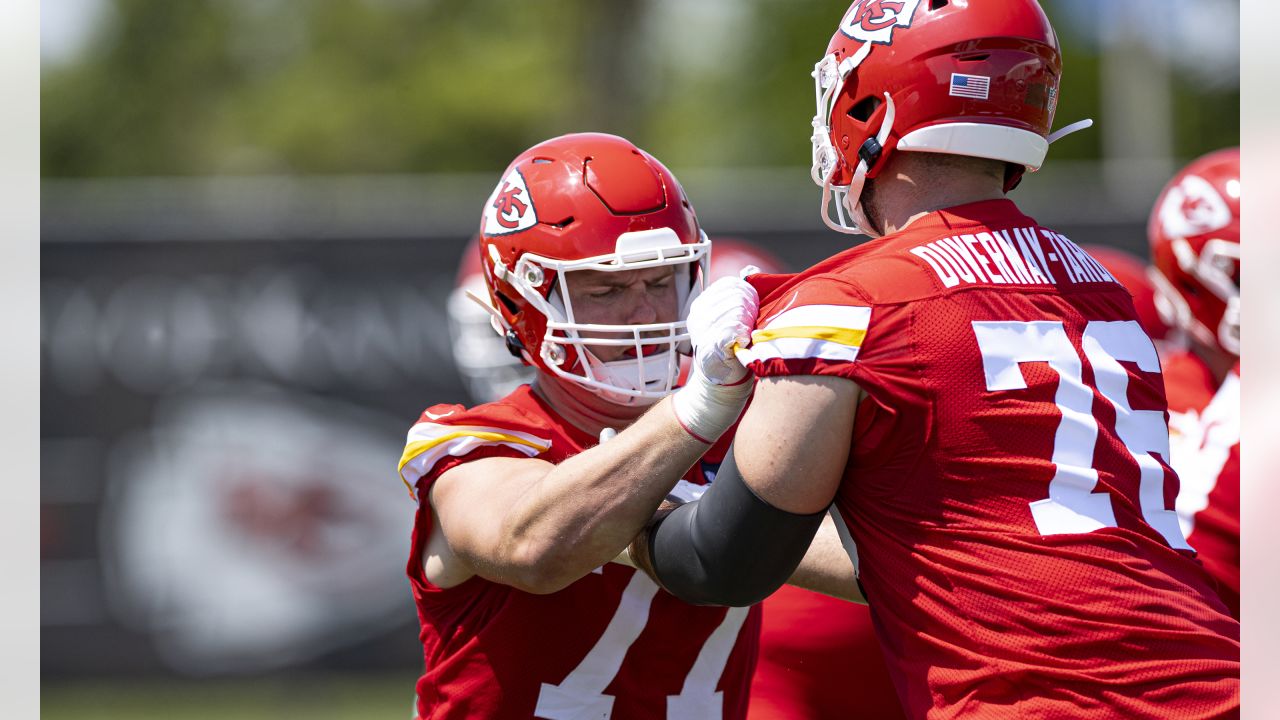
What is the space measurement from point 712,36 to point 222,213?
81.7 feet

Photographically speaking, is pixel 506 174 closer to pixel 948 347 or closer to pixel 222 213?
pixel 948 347

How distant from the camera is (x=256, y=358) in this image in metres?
8.16

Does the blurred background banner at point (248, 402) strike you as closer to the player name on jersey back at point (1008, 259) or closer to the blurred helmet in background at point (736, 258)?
the blurred helmet in background at point (736, 258)

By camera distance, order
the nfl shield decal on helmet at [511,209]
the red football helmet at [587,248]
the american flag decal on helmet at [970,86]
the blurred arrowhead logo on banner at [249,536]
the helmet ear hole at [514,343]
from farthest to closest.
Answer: the blurred arrowhead logo on banner at [249,536] < the helmet ear hole at [514,343] < the nfl shield decal on helmet at [511,209] < the red football helmet at [587,248] < the american flag decal on helmet at [970,86]

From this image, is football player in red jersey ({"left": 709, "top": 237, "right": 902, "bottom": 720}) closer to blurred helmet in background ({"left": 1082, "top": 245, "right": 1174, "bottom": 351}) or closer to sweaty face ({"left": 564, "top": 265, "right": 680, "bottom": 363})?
sweaty face ({"left": 564, "top": 265, "right": 680, "bottom": 363})

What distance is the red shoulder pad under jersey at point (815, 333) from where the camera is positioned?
6.59ft

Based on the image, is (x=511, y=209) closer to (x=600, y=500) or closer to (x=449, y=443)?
(x=449, y=443)

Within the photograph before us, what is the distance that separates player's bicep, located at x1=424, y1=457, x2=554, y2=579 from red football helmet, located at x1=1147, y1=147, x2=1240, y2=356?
240cm

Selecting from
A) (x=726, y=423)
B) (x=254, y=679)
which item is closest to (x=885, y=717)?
(x=726, y=423)

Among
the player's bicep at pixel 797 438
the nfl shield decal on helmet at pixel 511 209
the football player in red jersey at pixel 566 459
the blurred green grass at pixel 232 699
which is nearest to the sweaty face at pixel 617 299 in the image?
the football player in red jersey at pixel 566 459

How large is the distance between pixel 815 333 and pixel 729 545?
15.2 inches

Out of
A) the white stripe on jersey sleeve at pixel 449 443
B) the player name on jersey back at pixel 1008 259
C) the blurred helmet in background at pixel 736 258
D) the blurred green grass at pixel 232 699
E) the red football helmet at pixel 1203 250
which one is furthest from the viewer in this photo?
the blurred green grass at pixel 232 699

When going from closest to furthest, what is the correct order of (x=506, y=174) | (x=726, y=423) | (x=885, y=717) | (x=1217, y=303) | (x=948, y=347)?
(x=948, y=347), (x=726, y=423), (x=506, y=174), (x=885, y=717), (x=1217, y=303)

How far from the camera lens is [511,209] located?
116 inches
